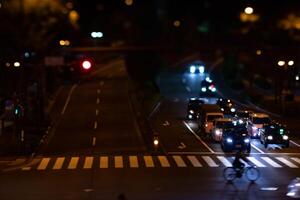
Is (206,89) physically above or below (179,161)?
above

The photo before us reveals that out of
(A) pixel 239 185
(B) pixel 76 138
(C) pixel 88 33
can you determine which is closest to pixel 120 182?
(A) pixel 239 185

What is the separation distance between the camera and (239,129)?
41.1m

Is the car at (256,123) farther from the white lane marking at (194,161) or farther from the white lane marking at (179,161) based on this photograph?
the white lane marking at (179,161)

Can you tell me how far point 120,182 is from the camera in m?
29.0

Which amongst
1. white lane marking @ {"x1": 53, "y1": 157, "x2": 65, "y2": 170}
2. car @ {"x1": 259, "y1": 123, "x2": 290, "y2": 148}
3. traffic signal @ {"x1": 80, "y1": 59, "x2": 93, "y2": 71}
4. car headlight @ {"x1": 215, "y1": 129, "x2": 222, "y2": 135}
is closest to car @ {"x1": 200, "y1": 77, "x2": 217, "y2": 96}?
car headlight @ {"x1": 215, "y1": 129, "x2": 222, "y2": 135}

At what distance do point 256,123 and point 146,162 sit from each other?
13770 millimetres

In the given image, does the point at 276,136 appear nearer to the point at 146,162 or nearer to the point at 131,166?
the point at 146,162

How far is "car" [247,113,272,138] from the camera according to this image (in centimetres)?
4712

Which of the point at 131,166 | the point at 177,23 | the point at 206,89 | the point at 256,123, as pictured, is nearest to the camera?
the point at 131,166

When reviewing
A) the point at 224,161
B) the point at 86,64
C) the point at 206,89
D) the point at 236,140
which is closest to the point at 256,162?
the point at 224,161

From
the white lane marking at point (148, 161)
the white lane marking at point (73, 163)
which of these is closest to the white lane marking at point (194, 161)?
the white lane marking at point (148, 161)

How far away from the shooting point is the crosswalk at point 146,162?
113 feet

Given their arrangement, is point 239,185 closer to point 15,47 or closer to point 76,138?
point 76,138

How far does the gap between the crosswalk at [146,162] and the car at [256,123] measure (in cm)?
876
